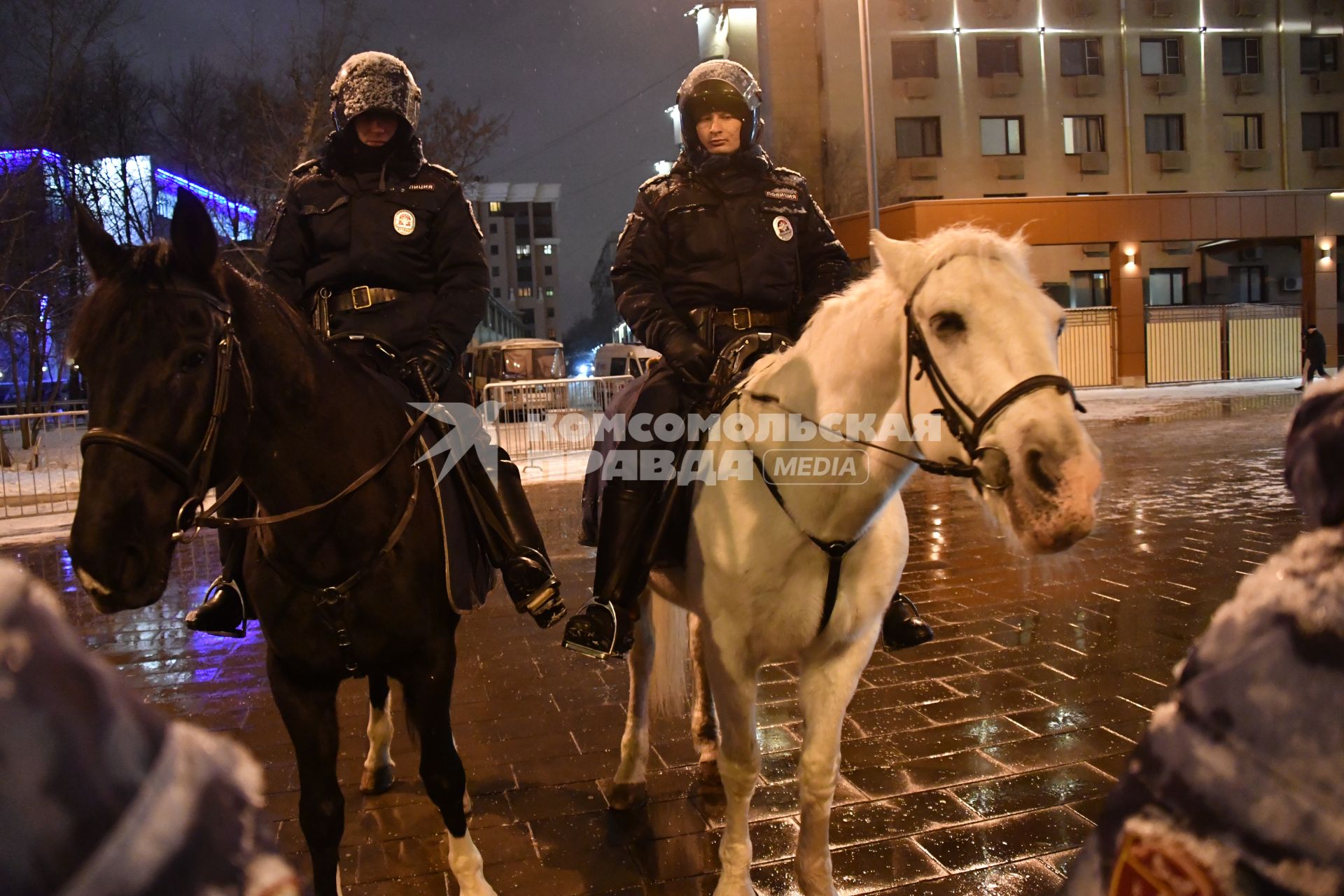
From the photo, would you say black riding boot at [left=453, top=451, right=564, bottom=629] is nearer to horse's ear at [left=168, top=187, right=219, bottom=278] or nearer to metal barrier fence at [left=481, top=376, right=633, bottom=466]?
horse's ear at [left=168, top=187, right=219, bottom=278]

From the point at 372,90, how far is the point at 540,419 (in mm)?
13607

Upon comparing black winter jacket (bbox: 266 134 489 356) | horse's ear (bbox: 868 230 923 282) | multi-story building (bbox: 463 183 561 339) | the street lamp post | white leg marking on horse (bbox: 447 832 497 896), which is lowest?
white leg marking on horse (bbox: 447 832 497 896)

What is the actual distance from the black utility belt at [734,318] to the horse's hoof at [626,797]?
1994mm

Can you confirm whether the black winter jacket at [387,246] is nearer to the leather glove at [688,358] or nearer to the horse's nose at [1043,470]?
the leather glove at [688,358]

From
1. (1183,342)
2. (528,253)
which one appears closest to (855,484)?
(1183,342)

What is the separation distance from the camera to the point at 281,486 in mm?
2746

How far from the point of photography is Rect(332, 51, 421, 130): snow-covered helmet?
350 cm

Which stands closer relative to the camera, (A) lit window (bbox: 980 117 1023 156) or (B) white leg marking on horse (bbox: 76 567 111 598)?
(B) white leg marking on horse (bbox: 76 567 111 598)

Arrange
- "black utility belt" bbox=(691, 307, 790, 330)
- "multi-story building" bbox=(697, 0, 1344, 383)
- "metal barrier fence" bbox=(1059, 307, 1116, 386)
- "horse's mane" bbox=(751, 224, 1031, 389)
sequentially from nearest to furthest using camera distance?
"horse's mane" bbox=(751, 224, 1031, 389), "black utility belt" bbox=(691, 307, 790, 330), "metal barrier fence" bbox=(1059, 307, 1116, 386), "multi-story building" bbox=(697, 0, 1344, 383)

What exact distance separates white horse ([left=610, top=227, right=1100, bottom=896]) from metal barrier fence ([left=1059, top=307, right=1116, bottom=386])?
27416 millimetres

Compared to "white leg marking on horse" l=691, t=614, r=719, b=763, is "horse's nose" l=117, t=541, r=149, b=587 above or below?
above

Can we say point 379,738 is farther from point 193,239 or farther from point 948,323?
point 948,323

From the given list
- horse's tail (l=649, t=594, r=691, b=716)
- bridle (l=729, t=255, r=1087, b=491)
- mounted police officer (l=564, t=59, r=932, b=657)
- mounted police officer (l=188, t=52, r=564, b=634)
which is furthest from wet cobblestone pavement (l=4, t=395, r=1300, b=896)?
bridle (l=729, t=255, r=1087, b=491)

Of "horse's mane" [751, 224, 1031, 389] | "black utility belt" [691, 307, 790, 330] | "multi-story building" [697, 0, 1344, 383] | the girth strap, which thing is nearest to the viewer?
"horse's mane" [751, 224, 1031, 389]
